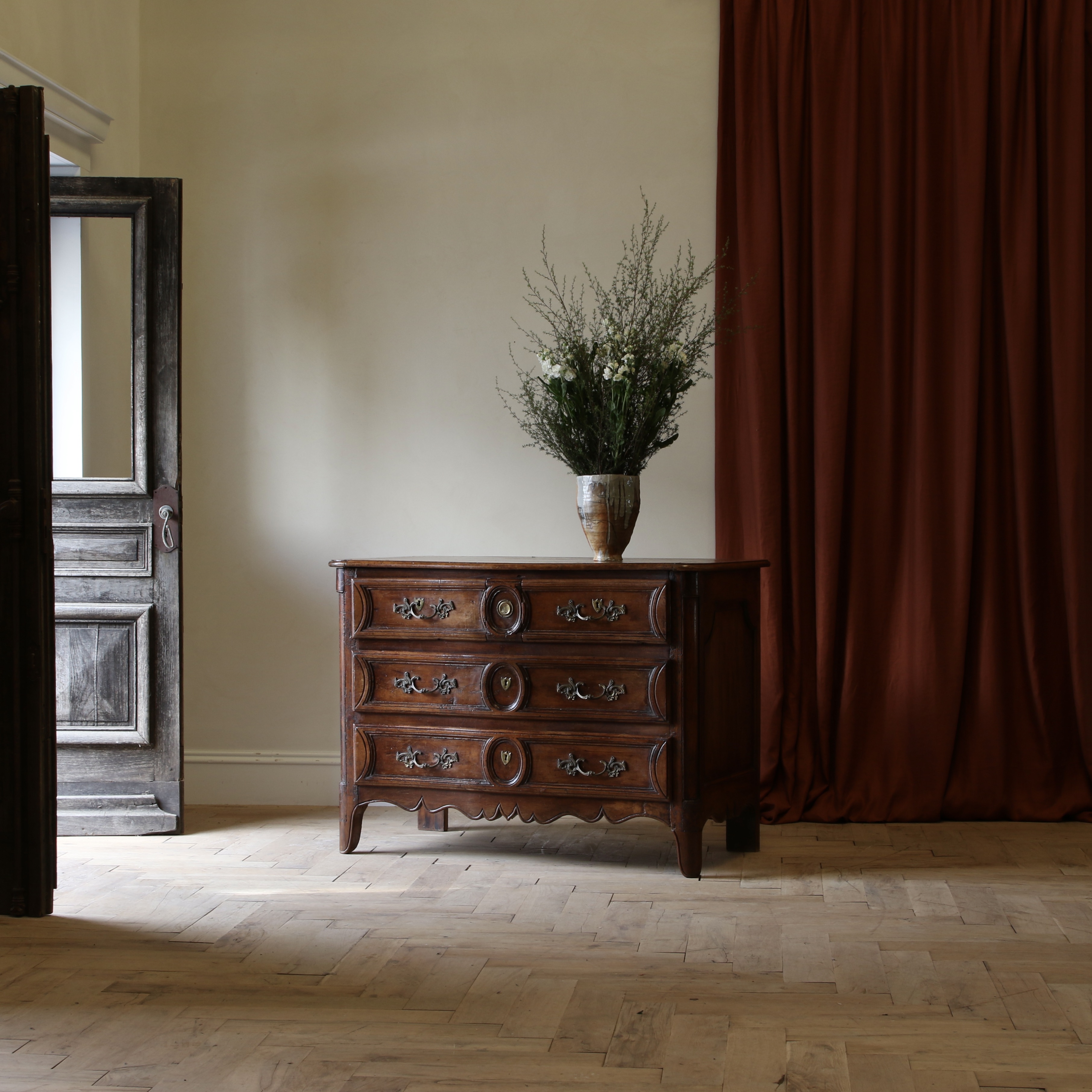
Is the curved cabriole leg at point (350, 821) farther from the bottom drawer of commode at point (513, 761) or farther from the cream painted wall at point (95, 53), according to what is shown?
the cream painted wall at point (95, 53)

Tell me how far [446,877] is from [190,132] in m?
2.78

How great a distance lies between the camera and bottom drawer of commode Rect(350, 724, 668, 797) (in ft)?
10.3

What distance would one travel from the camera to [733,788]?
3.33 metres

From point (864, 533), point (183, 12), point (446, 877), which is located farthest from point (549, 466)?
point (183, 12)

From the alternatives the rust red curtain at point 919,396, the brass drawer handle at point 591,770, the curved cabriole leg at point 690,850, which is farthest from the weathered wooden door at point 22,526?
the rust red curtain at point 919,396

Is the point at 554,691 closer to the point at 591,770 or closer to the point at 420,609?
the point at 591,770

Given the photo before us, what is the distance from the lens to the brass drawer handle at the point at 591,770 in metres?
3.15

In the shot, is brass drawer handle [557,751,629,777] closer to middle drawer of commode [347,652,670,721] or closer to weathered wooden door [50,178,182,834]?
middle drawer of commode [347,652,670,721]

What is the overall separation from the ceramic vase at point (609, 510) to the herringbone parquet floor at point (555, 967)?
2.97 ft

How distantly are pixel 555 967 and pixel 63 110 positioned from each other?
3016 millimetres

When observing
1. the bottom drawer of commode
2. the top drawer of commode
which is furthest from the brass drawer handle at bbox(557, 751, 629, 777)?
the top drawer of commode

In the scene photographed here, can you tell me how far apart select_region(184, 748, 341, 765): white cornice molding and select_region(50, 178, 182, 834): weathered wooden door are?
45 centimetres

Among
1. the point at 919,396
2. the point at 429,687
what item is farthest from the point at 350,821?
the point at 919,396

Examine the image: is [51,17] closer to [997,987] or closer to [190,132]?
[190,132]
